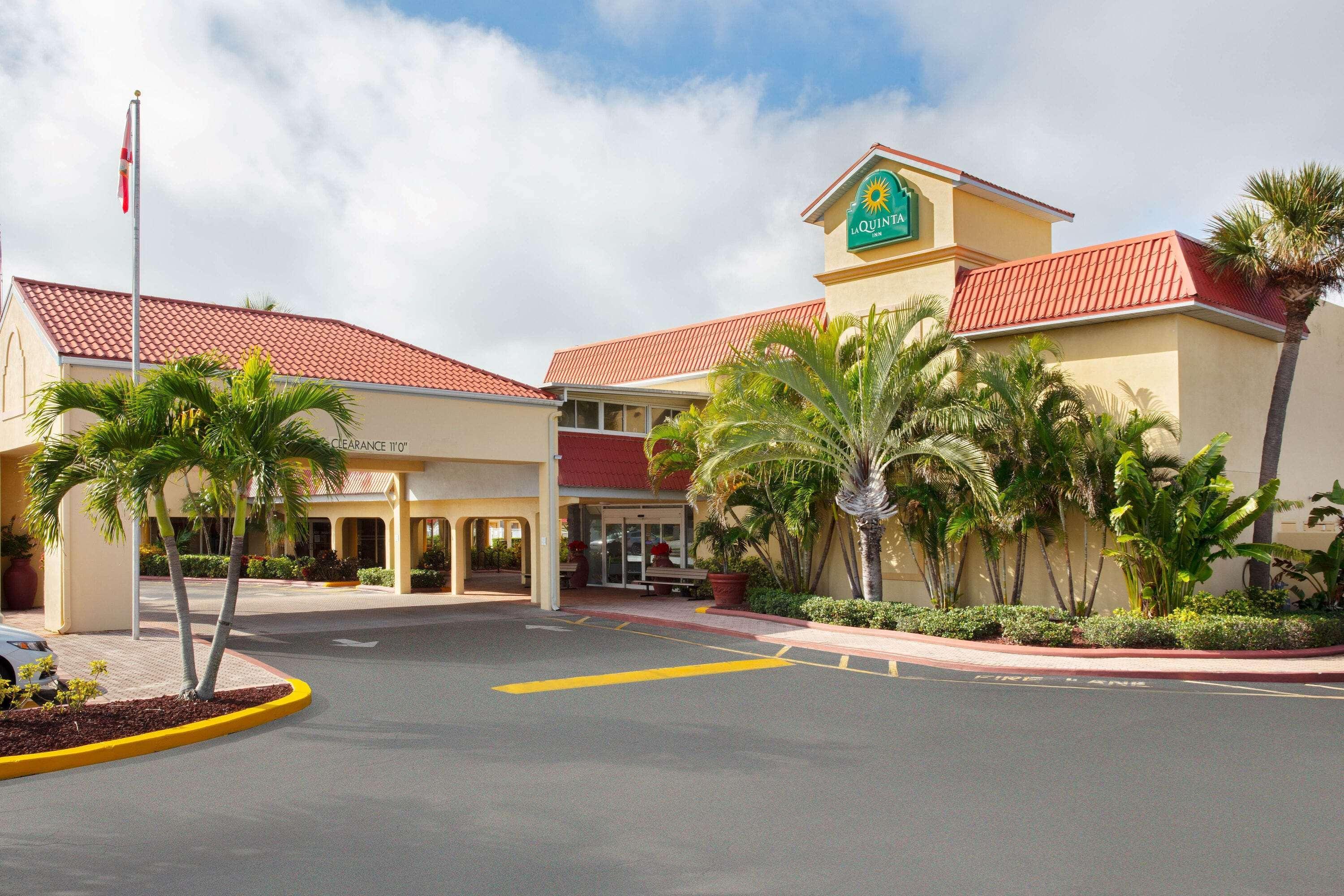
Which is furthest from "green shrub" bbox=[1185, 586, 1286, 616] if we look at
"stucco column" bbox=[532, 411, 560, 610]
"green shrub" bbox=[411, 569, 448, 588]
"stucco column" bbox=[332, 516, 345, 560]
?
"stucco column" bbox=[332, 516, 345, 560]

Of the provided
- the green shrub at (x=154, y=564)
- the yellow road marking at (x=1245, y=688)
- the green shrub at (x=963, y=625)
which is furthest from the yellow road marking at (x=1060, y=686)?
the green shrub at (x=154, y=564)

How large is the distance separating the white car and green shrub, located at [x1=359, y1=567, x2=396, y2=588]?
66.5 feet

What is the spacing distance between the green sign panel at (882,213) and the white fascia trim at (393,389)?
8.13m

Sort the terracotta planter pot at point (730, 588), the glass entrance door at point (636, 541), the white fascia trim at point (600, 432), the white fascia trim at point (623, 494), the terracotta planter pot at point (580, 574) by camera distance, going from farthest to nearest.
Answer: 1. the terracotta planter pot at point (580, 574)
2. the glass entrance door at point (636, 541)
3. the white fascia trim at point (600, 432)
4. the white fascia trim at point (623, 494)
5. the terracotta planter pot at point (730, 588)

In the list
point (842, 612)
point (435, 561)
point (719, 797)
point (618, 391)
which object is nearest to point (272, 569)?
A: point (435, 561)

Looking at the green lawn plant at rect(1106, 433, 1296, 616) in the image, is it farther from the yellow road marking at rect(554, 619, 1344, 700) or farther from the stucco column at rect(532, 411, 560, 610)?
the stucco column at rect(532, 411, 560, 610)

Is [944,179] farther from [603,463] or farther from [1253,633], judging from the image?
[1253,633]

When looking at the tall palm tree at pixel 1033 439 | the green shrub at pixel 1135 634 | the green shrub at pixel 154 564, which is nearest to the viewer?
the green shrub at pixel 1135 634

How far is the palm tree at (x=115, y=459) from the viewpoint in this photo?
405 inches

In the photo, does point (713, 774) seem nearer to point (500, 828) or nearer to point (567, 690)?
point (500, 828)

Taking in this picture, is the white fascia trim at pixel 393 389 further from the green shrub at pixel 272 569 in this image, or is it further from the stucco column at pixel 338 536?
the stucco column at pixel 338 536

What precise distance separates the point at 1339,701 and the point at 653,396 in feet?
58.9

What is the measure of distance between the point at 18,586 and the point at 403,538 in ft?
31.6

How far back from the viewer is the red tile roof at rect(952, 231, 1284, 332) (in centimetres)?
1833
